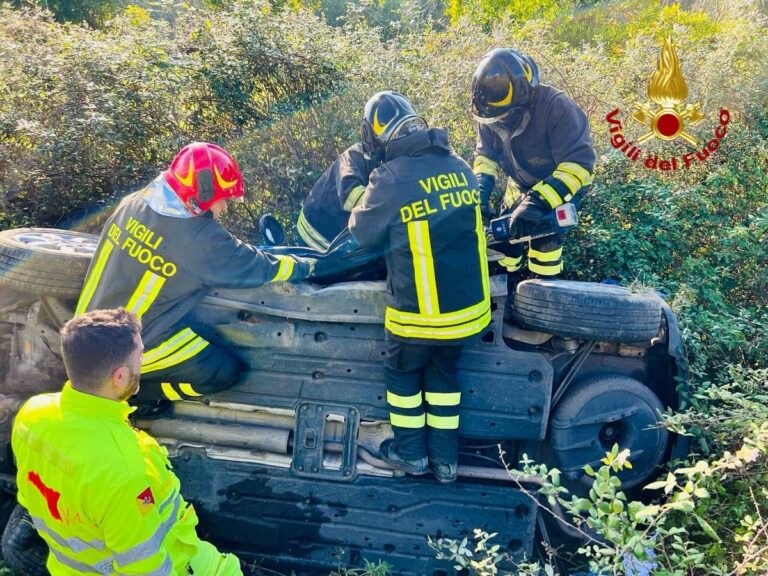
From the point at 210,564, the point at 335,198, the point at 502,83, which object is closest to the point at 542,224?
the point at 502,83

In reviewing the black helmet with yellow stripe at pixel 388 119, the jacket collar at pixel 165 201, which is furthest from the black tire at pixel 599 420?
the jacket collar at pixel 165 201

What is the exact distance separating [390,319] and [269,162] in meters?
3.52

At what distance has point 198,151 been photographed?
10.5ft

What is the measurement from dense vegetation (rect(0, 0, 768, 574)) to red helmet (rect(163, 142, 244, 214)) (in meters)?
2.83

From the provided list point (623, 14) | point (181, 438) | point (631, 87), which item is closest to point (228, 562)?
point (181, 438)

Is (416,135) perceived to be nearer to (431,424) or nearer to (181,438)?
(431,424)

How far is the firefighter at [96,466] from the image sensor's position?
2.03m

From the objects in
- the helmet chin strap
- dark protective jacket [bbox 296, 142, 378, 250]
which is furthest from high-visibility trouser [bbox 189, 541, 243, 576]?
the helmet chin strap

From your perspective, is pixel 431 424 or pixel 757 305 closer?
pixel 431 424

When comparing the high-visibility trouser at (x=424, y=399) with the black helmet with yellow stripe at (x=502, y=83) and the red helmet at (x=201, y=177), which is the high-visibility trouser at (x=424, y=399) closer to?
the red helmet at (x=201, y=177)

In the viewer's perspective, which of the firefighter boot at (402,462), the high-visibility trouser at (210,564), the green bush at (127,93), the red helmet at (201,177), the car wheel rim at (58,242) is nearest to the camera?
the high-visibility trouser at (210,564)

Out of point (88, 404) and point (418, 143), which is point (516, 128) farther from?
point (88, 404)

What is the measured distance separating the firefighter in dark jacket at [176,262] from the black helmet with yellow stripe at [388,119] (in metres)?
0.81

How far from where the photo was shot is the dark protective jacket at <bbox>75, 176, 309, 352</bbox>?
10.3ft
